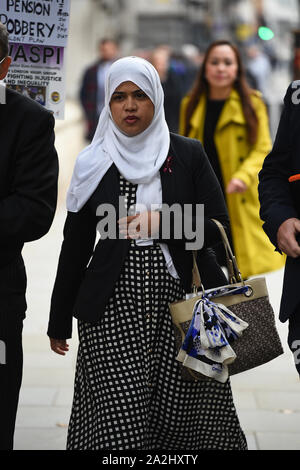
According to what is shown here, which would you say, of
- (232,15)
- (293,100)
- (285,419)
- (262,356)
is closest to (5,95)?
(293,100)

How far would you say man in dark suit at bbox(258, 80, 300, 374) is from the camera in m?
3.51

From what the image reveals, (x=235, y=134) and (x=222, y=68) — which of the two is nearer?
(x=235, y=134)

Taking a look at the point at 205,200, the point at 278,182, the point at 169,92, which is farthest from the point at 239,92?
the point at 169,92

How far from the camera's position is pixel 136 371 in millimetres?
3748

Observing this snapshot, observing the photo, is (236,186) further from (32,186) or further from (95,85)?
(95,85)

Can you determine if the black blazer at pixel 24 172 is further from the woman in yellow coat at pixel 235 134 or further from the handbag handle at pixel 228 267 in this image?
the woman in yellow coat at pixel 235 134

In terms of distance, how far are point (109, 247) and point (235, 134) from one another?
2626 mm

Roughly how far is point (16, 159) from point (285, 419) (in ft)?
8.36

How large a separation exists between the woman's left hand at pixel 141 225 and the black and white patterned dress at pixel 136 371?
0.09 meters

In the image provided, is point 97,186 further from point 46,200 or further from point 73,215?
point 46,200

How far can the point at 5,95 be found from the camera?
135 inches

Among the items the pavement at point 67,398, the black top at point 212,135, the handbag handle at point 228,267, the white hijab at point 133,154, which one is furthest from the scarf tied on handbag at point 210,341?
the black top at point 212,135

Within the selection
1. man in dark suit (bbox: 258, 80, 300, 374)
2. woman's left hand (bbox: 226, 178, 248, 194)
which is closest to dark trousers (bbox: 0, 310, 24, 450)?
man in dark suit (bbox: 258, 80, 300, 374)

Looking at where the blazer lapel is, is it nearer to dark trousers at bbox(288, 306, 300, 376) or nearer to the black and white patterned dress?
the black and white patterned dress
